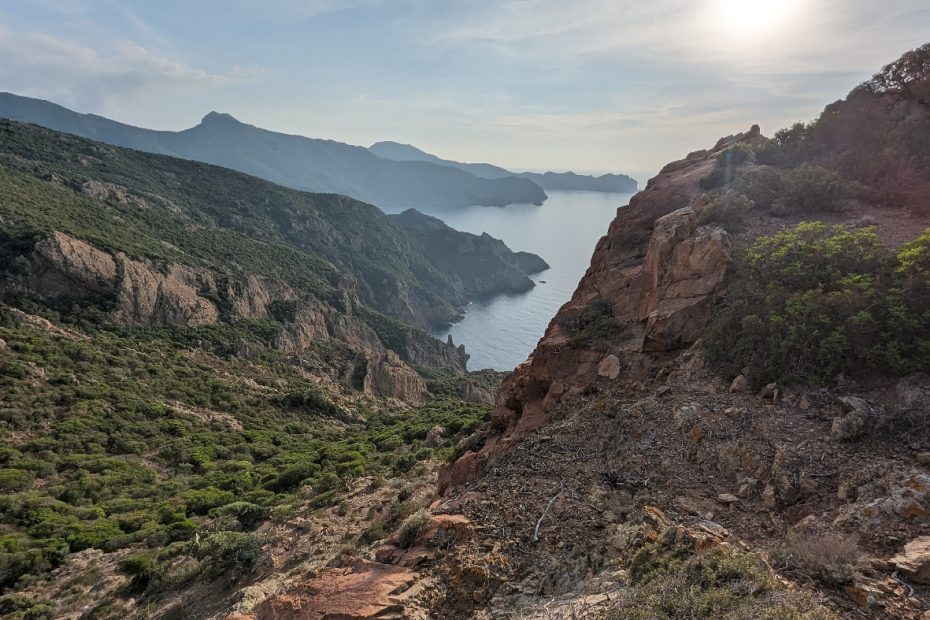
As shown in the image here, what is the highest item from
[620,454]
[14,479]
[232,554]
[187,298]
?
[620,454]

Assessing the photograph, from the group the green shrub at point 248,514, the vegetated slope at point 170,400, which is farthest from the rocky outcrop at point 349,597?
the green shrub at point 248,514

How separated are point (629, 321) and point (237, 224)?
89264 millimetres

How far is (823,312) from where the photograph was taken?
354 inches

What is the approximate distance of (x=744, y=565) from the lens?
4.98 m

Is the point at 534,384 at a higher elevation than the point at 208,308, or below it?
higher

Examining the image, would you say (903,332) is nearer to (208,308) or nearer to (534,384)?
(534,384)

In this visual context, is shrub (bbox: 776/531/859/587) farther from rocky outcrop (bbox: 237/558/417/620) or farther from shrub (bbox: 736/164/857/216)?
shrub (bbox: 736/164/857/216)

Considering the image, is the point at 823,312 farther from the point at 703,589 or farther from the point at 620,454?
the point at 703,589

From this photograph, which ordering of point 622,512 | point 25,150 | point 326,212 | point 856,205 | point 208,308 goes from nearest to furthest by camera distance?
1. point 622,512
2. point 856,205
3. point 208,308
4. point 25,150
5. point 326,212

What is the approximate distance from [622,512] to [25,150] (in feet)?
311

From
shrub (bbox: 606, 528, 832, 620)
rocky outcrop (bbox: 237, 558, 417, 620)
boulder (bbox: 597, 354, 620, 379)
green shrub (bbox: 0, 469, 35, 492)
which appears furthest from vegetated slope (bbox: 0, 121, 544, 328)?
shrub (bbox: 606, 528, 832, 620)

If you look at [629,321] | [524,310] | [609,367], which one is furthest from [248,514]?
[524,310]

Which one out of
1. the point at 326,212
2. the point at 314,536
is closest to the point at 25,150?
the point at 326,212

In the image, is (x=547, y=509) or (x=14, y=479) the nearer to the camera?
(x=547, y=509)
